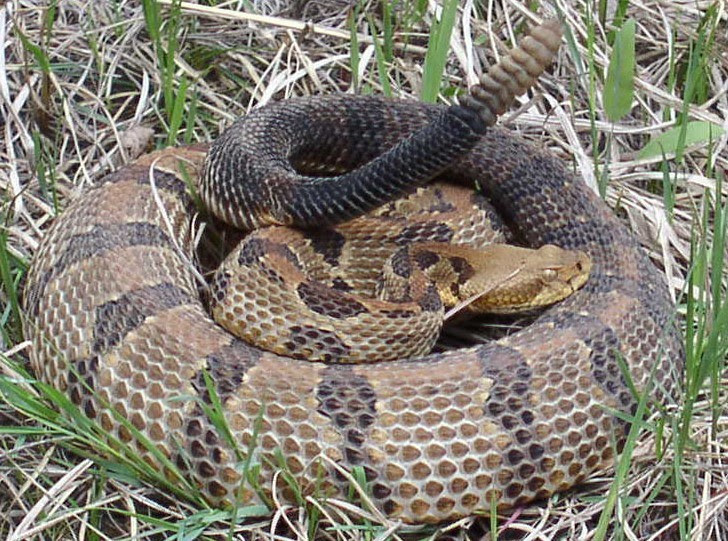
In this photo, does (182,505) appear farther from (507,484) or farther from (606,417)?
(606,417)

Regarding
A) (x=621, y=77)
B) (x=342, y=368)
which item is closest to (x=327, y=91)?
(x=621, y=77)

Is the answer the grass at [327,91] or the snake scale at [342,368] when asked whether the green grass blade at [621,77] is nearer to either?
→ the grass at [327,91]

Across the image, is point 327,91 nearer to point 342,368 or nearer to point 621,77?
point 621,77

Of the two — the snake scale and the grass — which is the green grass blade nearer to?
the grass

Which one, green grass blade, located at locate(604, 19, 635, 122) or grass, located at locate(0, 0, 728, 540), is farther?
green grass blade, located at locate(604, 19, 635, 122)

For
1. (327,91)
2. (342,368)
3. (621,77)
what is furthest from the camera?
(327,91)

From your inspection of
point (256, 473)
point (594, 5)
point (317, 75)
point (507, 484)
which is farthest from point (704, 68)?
point (256, 473)

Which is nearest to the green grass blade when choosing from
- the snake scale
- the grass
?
the grass
